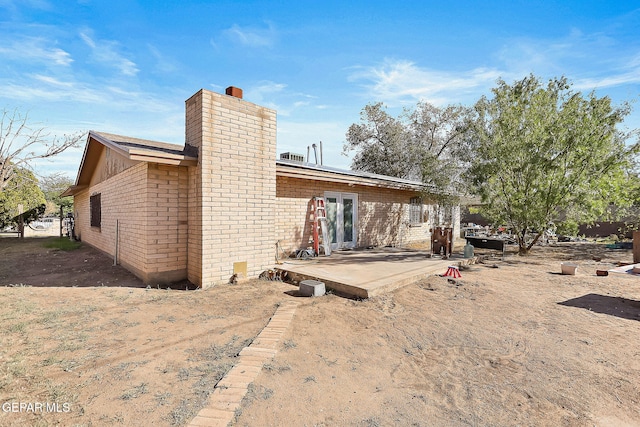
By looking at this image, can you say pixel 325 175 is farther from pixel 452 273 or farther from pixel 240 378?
pixel 240 378

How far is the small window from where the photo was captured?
13688 millimetres

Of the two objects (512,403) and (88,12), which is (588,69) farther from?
(88,12)

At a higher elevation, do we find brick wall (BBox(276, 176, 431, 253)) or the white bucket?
brick wall (BBox(276, 176, 431, 253))

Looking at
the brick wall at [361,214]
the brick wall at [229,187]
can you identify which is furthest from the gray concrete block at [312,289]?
the brick wall at [361,214]

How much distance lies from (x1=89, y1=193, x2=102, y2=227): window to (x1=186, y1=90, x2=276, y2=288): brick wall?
7.29m

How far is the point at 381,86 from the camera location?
9695 mm

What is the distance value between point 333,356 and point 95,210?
1255 centimetres

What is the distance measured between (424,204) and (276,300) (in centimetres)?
1112

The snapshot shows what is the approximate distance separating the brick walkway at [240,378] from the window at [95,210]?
10426mm

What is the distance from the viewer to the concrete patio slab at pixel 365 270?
18.3 ft

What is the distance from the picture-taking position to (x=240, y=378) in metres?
2.69

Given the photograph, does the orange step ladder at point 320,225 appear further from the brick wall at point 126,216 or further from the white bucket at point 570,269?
the white bucket at point 570,269

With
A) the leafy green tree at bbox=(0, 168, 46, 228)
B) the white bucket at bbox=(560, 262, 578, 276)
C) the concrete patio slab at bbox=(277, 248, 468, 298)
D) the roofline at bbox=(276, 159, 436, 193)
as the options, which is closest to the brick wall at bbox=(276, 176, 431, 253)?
the roofline at bbox=(276, 159, 436, 193)

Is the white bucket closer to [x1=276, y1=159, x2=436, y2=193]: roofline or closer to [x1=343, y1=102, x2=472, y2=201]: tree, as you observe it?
[x1=276, y1=159, x2=436, y2=193]: roofline
